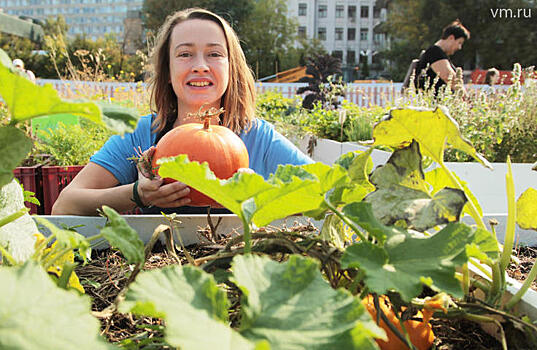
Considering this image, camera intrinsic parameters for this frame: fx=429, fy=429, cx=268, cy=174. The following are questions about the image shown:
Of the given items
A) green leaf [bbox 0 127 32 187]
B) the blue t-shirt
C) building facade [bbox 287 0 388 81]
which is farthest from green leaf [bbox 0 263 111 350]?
building facade [bbox 287 0 388 81]

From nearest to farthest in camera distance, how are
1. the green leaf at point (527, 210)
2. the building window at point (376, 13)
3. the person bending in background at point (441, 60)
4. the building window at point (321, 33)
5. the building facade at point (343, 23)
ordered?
1. the green leaf at point (527, 210)
2. the person bending in background at point (441, 60)
3. the building facade at point (343, 23)
4. the building window at point (321, 33)
5. the building window at point (376, 13)

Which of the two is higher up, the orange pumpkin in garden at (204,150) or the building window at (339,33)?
the building window at (339,33)

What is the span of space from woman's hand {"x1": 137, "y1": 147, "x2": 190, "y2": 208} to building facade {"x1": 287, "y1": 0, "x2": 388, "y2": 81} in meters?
61.8

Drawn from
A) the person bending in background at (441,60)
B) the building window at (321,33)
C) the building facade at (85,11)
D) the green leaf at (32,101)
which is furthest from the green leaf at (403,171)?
the building facade at (85,11)

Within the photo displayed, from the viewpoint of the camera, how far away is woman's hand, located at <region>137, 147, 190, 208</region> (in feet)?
3.84

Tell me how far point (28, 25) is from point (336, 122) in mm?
25559

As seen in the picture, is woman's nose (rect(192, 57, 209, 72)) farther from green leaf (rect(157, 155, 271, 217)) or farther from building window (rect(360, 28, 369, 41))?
building window (rect(360, 28, 369, 41))

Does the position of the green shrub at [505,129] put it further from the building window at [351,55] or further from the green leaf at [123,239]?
the building window at [351,55]

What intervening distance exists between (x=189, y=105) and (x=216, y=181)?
1687 mm

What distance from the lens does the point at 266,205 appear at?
518mm

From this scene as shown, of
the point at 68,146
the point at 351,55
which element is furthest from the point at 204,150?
the point at 351,55

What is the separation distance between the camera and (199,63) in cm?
199

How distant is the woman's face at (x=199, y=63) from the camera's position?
2.01 meters

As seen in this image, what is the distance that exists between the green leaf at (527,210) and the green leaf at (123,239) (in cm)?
53
